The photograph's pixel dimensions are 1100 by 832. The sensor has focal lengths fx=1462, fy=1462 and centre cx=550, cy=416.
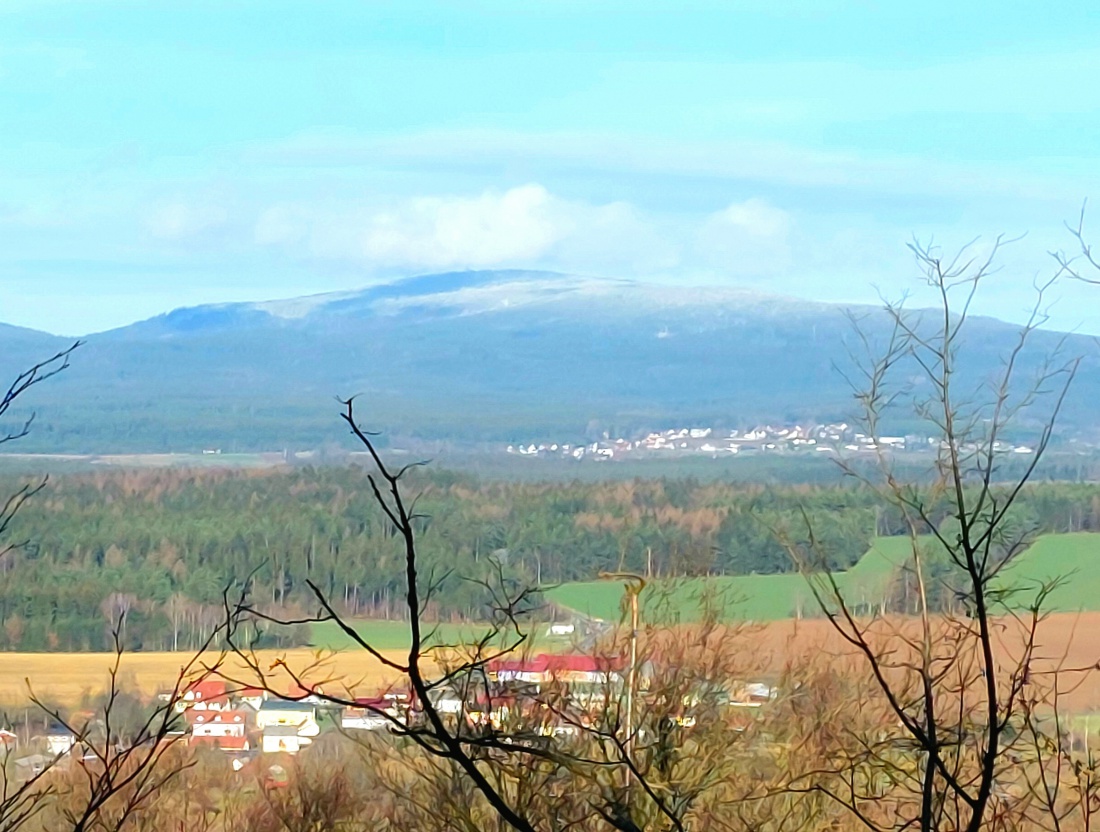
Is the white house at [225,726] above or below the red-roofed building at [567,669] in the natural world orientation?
below

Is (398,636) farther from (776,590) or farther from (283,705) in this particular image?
(776,590)

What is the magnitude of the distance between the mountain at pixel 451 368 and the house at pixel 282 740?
1710 centimetres

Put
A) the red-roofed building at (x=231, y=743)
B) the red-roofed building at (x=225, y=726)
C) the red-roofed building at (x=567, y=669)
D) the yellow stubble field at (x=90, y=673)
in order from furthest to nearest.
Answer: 1. the red-roofed building at (x=231, y=743)
2. the red-roofed building at (x=225, y=726)
3. the red-roofed building at (x=567, y=669)
4. the yellow stubble field at (x=90, y=673)

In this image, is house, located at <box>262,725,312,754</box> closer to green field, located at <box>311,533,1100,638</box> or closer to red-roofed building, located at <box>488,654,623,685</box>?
green field, located at <box>311,533,1100,638</box>

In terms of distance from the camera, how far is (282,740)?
535 inches

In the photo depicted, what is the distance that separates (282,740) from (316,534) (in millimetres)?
8674

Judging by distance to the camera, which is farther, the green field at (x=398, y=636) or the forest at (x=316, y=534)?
the forest at (x=316, y=534)

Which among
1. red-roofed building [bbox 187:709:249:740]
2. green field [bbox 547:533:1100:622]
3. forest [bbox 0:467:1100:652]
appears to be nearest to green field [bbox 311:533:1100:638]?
green field [bbox 547:533:1100:622]

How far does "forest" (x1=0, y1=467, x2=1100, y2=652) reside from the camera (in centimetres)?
1316

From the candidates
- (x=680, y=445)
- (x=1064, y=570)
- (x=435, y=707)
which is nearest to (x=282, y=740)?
(x=1064, y=570)

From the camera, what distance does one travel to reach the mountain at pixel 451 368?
55.0 m

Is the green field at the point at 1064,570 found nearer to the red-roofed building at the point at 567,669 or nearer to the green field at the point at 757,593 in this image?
the green field at the point at 757,593

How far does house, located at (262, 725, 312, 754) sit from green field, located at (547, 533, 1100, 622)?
3056 millimetres

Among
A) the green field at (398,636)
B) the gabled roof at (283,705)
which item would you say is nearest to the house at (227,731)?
the gabled roof at (283,705)
